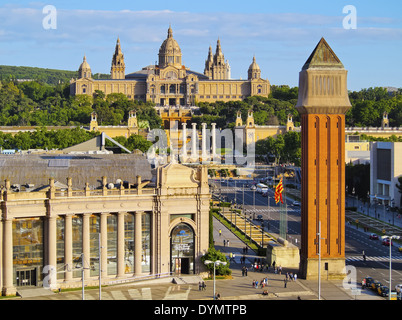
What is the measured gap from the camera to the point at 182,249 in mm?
76375

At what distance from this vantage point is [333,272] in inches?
3194

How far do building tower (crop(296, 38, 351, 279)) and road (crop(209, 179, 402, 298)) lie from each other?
5.17 meters

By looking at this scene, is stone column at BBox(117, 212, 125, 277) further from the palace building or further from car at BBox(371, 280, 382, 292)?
car at BBox(371, 280, 382, 292)

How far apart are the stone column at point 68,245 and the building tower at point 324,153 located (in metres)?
23.9

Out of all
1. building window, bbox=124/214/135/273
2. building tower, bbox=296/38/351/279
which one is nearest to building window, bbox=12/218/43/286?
building window, bbox=124/214/135/273

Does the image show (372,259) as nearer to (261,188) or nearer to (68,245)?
(68,245)

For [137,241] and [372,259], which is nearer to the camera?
[137,241]

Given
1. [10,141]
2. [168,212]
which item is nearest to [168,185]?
[168,212]

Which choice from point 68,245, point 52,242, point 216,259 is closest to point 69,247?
point 68,245

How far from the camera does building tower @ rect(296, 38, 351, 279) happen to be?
3241 inches

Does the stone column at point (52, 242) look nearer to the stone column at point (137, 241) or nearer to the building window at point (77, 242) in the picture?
the building window at point (77, 242)

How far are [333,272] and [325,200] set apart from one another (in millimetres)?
7347

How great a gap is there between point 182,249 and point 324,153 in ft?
60.4
